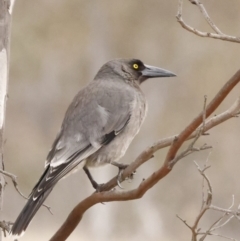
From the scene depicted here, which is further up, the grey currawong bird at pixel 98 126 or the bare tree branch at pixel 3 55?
the bare tree branch at pixel 3 55

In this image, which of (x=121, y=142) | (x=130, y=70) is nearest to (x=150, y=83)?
(x=130, y=70)

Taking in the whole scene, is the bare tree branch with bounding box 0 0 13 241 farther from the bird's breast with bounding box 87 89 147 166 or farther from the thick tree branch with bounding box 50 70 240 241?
the bird's breast with bounding box 87 89 147 166

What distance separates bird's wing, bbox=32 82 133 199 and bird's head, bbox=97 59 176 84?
19cm

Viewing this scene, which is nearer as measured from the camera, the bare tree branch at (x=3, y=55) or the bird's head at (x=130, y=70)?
the bare tree branch at (x=3, y=55)

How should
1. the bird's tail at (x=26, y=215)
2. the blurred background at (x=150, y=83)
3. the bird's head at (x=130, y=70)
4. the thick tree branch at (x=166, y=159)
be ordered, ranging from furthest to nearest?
1. the blurred background at (x=150, y=83)
2. the bird's head at (x=130, y=70)
3. the bird's tail at (x=26, y=215)
4. the thick tree branch at (x=166, y=159)

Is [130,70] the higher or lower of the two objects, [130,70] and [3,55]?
the lower

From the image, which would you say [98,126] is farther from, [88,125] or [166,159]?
[166,159]

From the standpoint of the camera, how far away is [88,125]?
309cm

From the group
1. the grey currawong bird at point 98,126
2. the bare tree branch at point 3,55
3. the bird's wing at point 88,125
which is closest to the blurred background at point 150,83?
the grey currawong bird at point 98,126

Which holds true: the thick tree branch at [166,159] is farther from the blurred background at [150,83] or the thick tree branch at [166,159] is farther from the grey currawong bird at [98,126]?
Answer: the blurred background at [150,83]

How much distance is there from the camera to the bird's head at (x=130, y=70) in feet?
11.7

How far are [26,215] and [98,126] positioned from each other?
75 cm

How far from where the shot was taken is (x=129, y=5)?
9805mm

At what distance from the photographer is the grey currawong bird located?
Result: 2.87 meters
